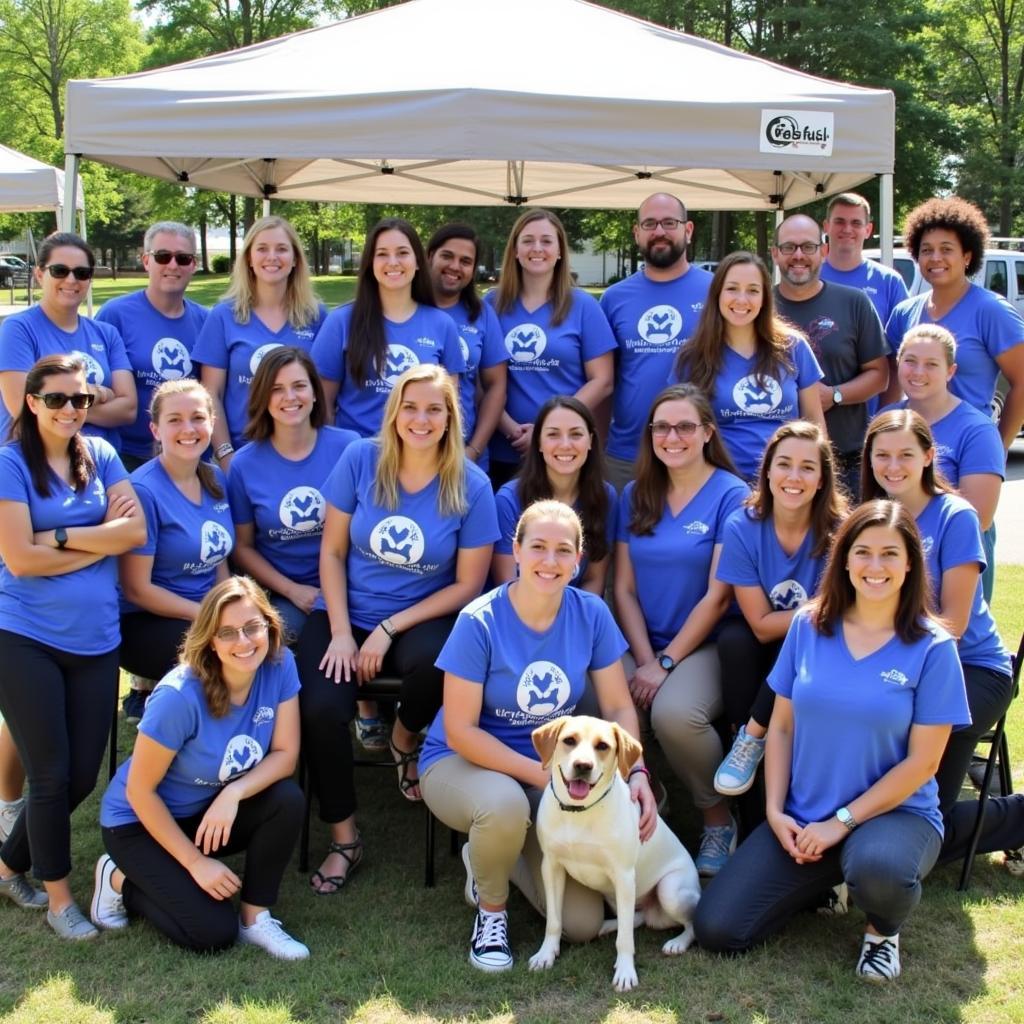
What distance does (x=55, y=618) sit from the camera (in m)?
3.46

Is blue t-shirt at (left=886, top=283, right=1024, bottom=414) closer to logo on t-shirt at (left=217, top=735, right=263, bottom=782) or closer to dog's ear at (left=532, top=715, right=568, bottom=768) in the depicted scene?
dog's ear at (left=532, top=715, right=568, bottom=768)

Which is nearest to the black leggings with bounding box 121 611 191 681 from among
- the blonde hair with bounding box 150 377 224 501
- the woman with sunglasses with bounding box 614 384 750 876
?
the blonde hair with bounding box 150 377 224 501

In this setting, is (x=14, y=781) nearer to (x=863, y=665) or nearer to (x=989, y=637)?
(x=863, y=665)

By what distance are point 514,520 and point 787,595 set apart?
100 centimetres

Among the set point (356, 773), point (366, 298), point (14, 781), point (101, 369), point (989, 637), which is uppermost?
point (366, 298)

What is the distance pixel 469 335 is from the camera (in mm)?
4730

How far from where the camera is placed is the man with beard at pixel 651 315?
481 centimetres

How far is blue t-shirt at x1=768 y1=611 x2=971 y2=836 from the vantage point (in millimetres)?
3178

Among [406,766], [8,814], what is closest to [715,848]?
[406,766]

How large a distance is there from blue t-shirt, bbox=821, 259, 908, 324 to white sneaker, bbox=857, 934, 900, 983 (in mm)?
3088

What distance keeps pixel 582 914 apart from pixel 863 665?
3.65 feet

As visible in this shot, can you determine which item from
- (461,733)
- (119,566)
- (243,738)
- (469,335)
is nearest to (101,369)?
(119,566)

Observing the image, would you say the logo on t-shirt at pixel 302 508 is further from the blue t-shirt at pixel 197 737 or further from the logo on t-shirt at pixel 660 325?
the logo on t-shirt at pixel 660 325

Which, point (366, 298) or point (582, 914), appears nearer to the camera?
point (582, 914)
